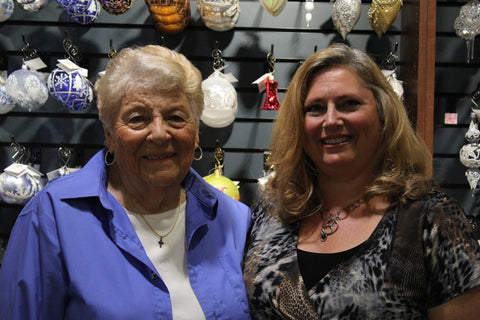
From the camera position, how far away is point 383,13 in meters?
2.84

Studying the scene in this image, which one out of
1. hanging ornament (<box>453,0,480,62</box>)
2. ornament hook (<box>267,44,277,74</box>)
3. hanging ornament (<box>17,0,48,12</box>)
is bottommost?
ornament hook (<box>267,44,277,74</box>)

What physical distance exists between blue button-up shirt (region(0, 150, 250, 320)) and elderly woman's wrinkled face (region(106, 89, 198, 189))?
117mm

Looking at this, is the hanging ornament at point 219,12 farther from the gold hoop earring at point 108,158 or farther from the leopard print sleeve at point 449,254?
the leopard print sleeve at point 449,254

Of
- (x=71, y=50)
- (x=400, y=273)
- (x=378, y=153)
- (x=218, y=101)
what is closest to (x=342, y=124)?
(x=378, y=153)

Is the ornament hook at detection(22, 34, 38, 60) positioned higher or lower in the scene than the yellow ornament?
higher

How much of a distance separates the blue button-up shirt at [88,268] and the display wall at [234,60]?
1586mm

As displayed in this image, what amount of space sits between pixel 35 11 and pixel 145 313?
2.32 m

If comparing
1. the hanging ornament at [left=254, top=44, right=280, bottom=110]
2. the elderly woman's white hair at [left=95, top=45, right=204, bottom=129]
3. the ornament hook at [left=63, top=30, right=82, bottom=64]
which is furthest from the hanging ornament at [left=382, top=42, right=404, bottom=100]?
the ornament hook at [left=63, top=30, right=82, bottom=64]

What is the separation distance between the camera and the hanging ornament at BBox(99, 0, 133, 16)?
8.98 feet

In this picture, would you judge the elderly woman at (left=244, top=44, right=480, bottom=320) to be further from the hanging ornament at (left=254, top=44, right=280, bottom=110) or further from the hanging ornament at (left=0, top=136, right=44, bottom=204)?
the hanging ornament at (left=0, top=136, right=44, bottom=204)

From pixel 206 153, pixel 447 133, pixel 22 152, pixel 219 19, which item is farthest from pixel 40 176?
pixel 447 133

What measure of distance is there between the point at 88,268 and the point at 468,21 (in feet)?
8.44

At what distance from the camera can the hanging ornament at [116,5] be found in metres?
2.74

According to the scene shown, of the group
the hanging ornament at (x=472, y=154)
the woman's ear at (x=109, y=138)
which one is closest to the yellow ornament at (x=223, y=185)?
the woman's ear at (x=109, y=138)
